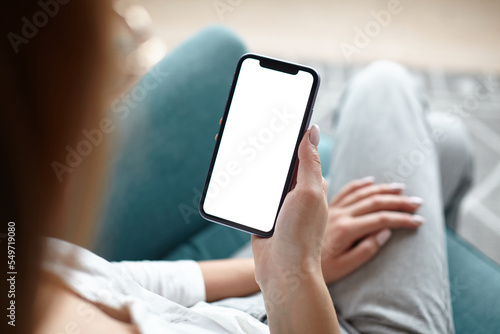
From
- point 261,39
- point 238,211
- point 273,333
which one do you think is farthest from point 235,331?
point 261,39

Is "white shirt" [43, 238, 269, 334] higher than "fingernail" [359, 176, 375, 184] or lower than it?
lower

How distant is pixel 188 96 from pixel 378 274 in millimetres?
466

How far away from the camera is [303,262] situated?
1.66 feet

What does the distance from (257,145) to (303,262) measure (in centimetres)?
18

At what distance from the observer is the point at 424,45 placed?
61.3 inches

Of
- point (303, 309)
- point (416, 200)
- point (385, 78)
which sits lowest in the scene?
point (303, 309)

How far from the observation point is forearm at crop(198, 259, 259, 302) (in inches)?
25.5

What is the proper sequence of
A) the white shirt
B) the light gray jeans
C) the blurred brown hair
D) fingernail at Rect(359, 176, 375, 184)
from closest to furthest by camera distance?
the blurred brown hair, the white shirt, the light gray jeans, fingernail at Rect(359, 176, 375, 184)

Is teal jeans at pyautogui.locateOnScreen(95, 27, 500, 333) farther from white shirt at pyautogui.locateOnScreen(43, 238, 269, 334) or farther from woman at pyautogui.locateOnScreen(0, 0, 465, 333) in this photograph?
white shirt at pyautogui.locateOnScreen(43, 238, 269, 334)

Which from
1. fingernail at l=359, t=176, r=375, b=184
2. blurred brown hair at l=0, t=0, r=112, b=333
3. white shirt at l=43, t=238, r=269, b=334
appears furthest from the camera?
fingernail at l=359, t=176, r=375, b=184

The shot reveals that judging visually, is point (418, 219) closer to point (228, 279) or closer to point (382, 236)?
point (382, 236)

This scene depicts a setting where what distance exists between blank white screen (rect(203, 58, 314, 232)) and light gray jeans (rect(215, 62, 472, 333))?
0.15 meters

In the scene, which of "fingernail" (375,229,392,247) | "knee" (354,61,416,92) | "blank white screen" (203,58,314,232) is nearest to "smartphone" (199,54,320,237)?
"blank white screen" (203,58,314,232)

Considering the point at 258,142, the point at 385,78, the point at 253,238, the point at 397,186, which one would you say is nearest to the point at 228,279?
the point at 253,238
